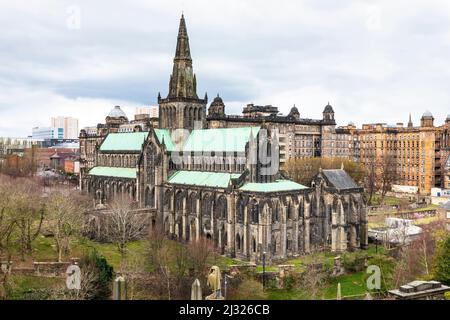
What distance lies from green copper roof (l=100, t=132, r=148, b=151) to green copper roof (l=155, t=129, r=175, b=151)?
9057 millimetres

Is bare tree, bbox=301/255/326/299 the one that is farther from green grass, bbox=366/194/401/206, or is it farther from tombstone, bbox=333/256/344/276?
green grass, bbox=366/194/401/206

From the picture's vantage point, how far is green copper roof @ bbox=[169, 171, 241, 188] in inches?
2773

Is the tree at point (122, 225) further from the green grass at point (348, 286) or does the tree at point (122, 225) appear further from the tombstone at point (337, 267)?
the tombstone at point (337, 267)

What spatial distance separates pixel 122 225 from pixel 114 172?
3454cm

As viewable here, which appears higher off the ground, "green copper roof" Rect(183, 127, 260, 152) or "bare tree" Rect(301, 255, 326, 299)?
"green copper roof" Rect(183, 127, 260, 152)

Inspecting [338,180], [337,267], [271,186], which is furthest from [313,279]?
[338,180]

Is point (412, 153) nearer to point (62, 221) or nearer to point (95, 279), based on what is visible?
point (62, 221)

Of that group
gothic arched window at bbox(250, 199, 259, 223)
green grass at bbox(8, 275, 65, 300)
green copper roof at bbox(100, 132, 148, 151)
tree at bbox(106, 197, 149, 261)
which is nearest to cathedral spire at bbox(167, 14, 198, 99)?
green copper roof at bbox(100, 132, 148, 151)

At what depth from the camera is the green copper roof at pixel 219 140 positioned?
71.8 meters

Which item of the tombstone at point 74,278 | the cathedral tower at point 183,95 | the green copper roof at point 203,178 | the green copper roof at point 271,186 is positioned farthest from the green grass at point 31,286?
the cathedral tower at point 183,95

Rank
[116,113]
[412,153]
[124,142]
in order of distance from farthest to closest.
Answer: [116,113], [412,153], [124,142]

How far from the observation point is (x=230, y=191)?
67.3 m
